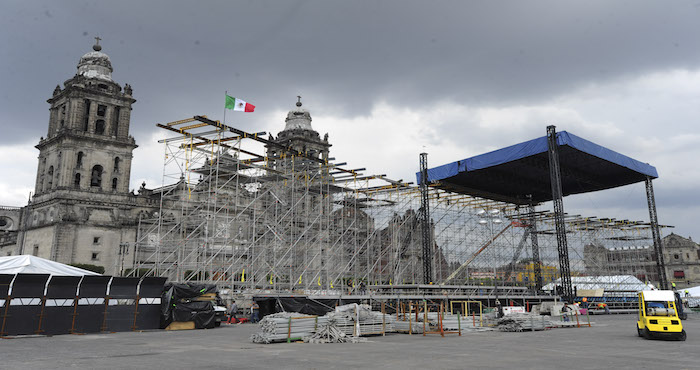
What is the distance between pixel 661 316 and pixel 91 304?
71.8 feet

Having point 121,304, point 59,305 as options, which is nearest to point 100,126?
point 121,304

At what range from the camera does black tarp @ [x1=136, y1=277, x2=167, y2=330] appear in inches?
849

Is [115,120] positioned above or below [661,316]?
above

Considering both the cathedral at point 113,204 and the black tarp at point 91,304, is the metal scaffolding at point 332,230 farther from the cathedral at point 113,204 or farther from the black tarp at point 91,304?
the black tarp at point 91,304

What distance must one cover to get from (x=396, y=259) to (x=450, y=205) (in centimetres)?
790

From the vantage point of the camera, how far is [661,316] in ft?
58.0

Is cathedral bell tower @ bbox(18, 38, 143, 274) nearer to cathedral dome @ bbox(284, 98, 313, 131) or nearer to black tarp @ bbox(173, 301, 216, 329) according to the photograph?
cathedral dome @ bbox(284, 98, 313, 131)

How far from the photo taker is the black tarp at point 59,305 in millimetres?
19062

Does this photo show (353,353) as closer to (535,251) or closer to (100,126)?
(535,251)

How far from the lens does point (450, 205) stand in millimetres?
48406

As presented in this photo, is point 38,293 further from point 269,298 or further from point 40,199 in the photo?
point 40,199

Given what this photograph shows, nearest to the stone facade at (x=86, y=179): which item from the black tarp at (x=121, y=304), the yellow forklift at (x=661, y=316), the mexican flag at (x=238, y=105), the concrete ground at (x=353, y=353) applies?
the mexican flag at (x=238, y=105)

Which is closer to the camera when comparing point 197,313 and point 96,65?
point 197,313

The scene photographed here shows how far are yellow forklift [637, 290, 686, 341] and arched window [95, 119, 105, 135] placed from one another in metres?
55.1
